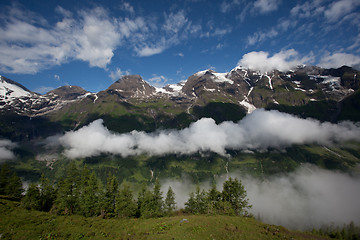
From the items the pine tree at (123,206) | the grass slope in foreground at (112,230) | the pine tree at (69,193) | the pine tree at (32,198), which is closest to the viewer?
the grass slope in foreground at (112,230)

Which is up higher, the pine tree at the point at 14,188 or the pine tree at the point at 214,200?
the pine tree at the point at 14,188

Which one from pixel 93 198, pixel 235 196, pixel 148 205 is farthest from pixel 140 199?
pixel 235 196

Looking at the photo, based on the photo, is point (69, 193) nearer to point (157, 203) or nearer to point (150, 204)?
point (150, 204)

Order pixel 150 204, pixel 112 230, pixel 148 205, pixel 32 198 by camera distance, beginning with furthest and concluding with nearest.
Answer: pixel 150 204 < pixel 148 205 < pixel 32 198 < pixel 112 230

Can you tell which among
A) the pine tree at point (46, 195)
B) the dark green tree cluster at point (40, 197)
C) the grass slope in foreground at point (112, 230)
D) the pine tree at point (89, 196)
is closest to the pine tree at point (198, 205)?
the pine tree at point (89, 196)

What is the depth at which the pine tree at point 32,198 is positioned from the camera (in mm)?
50766

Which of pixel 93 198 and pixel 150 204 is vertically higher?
pixel 93 198

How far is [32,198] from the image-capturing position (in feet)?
173

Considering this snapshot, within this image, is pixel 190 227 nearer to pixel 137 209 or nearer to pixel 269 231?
pixel 269 231

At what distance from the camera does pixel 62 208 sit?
50781mm

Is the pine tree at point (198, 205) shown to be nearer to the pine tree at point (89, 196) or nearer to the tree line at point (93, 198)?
the tree line at point (93, 198)

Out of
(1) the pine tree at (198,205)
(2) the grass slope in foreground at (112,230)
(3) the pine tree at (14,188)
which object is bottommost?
(1) the pine tree at (198,205)

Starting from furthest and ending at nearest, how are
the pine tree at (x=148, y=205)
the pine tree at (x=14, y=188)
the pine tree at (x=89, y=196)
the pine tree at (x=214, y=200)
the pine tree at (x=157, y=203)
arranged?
the pine tree at (x=14, y=188)
the pine tree at (x=157, y=203)
the pine tree at (x=214, y=200)
the pine tree at (x=148, y=205)
the pine tree at (x=89, y=196)

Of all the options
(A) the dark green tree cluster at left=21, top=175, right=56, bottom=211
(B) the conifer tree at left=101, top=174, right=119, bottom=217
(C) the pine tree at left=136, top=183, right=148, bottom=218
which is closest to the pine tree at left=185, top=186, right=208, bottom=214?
(C) the pine tree at left=136, top=183, right=148, bottom=218
